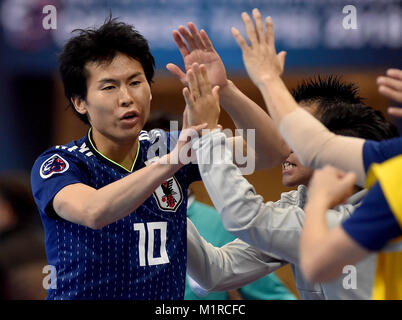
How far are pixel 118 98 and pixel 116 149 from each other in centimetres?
18

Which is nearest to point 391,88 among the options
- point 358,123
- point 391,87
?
point 391,87

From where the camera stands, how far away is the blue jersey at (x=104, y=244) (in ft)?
6.10

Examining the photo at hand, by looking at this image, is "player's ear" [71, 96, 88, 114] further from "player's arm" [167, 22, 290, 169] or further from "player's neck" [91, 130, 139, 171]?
"player's arm" [167, 22, 290, 169]

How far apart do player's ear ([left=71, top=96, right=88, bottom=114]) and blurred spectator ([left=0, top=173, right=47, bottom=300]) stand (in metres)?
0.61

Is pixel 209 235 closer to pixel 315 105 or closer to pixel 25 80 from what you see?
pixel 315 105

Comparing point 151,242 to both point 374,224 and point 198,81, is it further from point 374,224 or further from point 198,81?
point 374,224

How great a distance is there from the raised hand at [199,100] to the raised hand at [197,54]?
0.43ft

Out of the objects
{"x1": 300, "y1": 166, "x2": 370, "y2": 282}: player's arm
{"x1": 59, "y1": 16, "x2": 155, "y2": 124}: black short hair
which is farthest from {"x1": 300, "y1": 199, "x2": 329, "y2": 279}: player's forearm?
{"x1": 59, "y1": 16, "x2": 155, "y2": 124}: black short hair

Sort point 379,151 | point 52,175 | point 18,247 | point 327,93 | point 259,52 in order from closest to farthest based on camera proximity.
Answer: point 379,151 → point 259,52 → point 52,175 → point 327,93 → point 18,247

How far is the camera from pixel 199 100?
1.72m

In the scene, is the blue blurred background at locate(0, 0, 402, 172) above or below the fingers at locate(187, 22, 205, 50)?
above

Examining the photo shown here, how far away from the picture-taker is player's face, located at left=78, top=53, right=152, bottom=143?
6.33 feet

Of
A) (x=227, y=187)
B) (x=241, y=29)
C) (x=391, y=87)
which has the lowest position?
(x=227, y=187)

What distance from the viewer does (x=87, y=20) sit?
403 centimetres
